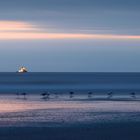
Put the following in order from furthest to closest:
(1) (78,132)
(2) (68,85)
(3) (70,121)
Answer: (2) (68,85), (3) (70,121), (1) (78,132)

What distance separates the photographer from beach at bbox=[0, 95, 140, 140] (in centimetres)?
2922

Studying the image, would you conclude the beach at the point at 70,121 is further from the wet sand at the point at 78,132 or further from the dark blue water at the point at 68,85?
the dark blue water at the point at 68,85

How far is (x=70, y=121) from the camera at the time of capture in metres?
34.3

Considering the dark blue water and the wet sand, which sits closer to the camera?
the wet sand

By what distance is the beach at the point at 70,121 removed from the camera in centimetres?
2922

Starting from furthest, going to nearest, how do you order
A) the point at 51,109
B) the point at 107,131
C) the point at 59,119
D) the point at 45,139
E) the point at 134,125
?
the point at 51,109 < the point at 59,119 < the point at 134,125 < the point at 107,131 < the point at 45,139

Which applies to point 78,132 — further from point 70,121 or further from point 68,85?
point 68,85

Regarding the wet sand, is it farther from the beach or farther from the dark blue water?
the dark blue water

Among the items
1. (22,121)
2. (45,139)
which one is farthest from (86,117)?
(45,139)

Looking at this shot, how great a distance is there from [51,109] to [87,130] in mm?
10902

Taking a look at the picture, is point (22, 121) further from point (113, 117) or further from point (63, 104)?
point (63, 104)

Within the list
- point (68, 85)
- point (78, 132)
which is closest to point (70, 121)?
point (78, 132)

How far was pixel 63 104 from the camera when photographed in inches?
1823

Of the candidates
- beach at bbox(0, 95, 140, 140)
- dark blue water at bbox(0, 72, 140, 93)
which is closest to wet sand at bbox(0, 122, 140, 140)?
beach at bbox(0, 95, 140, 140)
